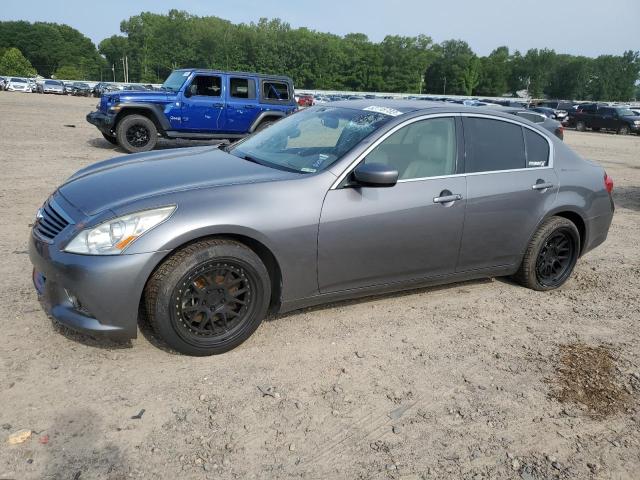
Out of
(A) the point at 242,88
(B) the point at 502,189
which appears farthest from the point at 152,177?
(A) the point at 242,88

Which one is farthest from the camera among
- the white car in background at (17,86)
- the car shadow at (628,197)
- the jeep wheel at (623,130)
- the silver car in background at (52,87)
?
the silver car in background at (52,87)

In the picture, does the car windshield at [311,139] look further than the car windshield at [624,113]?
No

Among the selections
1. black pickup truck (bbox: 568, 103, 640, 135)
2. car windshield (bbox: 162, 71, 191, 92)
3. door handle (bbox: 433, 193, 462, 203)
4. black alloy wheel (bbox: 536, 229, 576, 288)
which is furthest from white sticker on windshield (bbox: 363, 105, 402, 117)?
black pickup truck (bbox: 568, 103, 640, 135)

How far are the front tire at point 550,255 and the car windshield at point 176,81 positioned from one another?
9542 mm

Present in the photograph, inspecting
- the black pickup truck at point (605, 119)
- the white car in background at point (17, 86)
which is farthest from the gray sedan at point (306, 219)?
the white car in background at point (17, 86)

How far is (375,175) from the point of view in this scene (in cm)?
356

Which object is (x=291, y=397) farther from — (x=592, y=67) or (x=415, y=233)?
(x=592, y=67)

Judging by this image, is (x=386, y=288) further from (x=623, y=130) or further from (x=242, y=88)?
(x=623, y=130)

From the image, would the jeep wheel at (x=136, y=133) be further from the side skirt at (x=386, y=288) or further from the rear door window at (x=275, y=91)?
the side skirt at (x=386, y=288)

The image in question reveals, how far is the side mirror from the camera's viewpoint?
140 inches

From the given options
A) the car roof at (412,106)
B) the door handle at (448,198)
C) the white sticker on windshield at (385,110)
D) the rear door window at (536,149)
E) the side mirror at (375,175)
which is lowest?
the door handle at (448,198)

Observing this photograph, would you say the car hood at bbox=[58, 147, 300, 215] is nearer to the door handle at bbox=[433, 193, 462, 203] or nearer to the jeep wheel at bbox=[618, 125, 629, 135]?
the door handle at bbox=[433, 193, 462, 203]

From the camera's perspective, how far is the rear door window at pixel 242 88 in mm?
12711

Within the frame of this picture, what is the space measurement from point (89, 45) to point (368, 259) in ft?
495
